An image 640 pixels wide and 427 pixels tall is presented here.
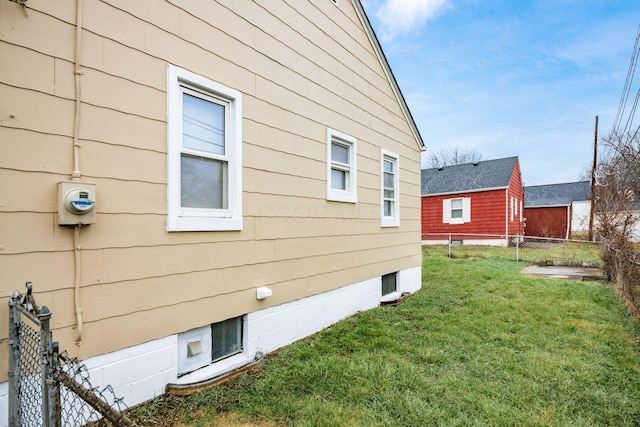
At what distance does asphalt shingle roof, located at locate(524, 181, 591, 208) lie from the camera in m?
27.8

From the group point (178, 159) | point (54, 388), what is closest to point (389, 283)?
point (178, 159)

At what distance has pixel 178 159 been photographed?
9.61ft

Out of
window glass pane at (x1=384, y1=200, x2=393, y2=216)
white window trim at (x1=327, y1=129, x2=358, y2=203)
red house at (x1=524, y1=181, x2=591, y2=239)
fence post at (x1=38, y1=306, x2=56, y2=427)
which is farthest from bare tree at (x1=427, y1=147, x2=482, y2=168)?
fence post at (x1=38, y1=306, x2=56, y2=427)

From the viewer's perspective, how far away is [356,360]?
3.59 metres

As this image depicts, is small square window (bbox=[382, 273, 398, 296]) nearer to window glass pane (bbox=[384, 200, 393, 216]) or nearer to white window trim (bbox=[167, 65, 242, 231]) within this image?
window glass pane (bbox=[384, 200, 393, 216])

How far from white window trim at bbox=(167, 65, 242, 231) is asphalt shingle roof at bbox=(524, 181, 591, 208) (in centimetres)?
3040

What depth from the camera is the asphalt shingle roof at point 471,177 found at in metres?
18.6

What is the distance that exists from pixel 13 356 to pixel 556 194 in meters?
38.2

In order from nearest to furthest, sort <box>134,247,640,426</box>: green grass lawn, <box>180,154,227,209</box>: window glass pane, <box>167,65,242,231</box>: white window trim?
<box>134,247,640,426</box>: green grass lawn, <box>167,65,242,231</box>: white window trim, <box>180,154,227,209</box>: window glass pane

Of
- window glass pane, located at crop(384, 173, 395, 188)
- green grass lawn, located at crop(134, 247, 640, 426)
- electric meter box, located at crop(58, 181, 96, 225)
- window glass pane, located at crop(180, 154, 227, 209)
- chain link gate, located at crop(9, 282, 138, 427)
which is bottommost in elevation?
green grass lawn, located at crop(134, 247, 640, 426)

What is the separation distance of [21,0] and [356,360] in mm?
4004

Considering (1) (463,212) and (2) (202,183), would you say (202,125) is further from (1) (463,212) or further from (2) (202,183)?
(1) (463,212)

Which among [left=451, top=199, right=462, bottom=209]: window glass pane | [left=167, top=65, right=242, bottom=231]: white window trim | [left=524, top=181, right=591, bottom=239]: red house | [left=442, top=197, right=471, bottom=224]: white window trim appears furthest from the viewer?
[left=524, top=181, right=591, bottom=239]: red house

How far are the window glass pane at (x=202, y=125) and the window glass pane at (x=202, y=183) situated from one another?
0.13 m
